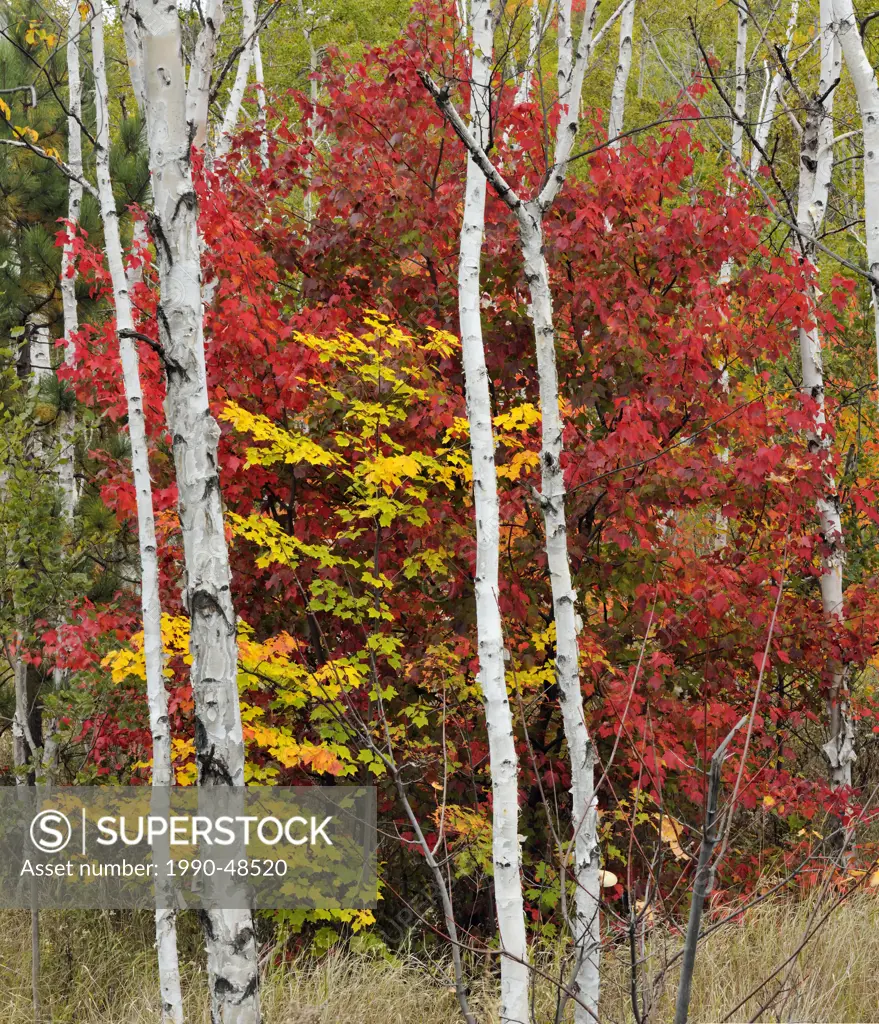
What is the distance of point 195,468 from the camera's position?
333 cm

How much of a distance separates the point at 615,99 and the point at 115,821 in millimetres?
7854

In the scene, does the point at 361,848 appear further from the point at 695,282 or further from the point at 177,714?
the point at 695,282

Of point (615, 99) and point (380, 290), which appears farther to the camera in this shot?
point (615, 99)

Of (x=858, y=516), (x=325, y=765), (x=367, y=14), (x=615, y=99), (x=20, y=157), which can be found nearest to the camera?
(x=325, y=765)

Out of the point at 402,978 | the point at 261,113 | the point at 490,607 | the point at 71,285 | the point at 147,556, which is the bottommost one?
Answer: the point at 402,978

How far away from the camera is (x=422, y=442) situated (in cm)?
579

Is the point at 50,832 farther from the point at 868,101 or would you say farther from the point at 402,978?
the point at 868,101

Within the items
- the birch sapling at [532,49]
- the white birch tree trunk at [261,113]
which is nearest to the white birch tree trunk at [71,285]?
the white birch tree trunk at [261,113]

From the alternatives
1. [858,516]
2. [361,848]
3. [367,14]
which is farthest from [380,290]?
[367,14]
